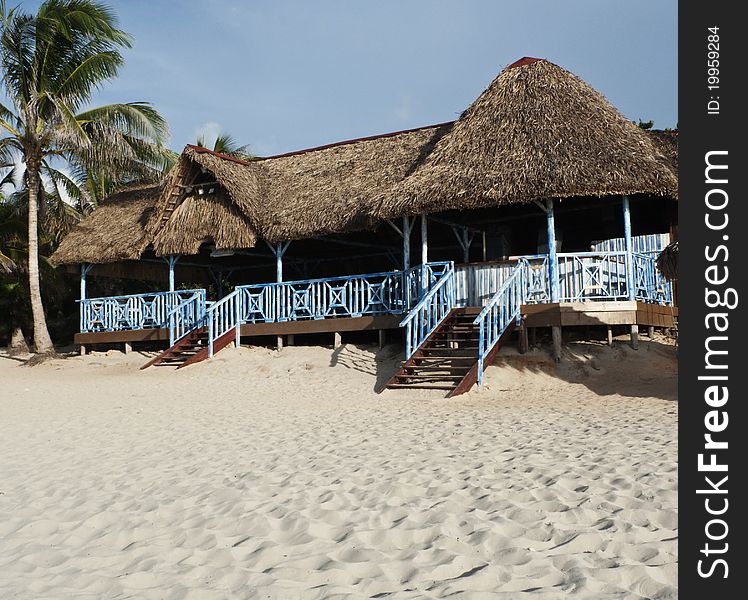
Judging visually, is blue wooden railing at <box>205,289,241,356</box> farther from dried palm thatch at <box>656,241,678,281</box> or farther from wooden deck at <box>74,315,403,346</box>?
dried palm thatch at <box>656,241,678,281</box>

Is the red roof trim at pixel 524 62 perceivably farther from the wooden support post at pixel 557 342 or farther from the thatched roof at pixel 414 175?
the wooden support post at pixel 557 342

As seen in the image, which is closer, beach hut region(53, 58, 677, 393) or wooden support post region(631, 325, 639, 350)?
beach hut region(53, 58, 677, 393)

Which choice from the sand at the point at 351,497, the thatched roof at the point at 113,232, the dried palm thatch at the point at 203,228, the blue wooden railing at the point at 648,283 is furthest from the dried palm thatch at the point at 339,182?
the sand at the point at 351,497

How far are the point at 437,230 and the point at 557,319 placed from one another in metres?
6.37

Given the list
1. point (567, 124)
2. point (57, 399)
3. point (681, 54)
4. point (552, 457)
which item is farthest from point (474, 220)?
point (681, 54)

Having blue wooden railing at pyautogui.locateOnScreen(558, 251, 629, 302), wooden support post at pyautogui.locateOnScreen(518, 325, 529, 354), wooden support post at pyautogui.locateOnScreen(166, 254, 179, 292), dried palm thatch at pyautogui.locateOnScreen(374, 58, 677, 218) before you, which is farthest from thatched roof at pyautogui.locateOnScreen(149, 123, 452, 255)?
blue wooden railing at pyautogui.locateOnScreen(558, 251, 629, 302)

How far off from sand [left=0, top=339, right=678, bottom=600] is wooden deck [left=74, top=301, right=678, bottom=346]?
1.43 meters

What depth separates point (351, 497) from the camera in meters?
5.60

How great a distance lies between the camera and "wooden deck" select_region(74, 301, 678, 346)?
12688 mm

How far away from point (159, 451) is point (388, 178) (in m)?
9.85

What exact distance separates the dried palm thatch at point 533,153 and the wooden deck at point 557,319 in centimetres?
198

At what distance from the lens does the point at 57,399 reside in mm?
12867

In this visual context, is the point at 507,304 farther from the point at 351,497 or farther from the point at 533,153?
the point at 351,497

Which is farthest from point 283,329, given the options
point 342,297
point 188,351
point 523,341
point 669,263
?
point 669,263
